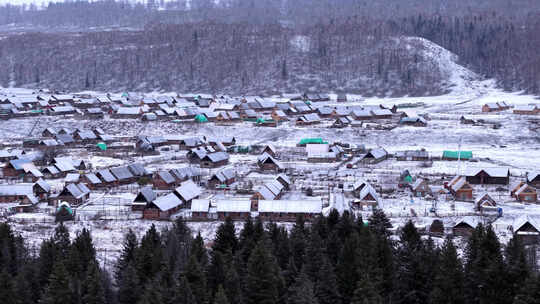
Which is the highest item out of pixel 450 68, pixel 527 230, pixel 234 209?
pixel 450 68

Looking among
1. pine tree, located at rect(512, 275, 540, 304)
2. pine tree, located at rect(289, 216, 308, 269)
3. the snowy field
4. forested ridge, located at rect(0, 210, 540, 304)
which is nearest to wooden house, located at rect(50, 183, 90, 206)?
the snowy field

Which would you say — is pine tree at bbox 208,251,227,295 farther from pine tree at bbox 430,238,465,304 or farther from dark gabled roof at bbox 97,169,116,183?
dark gabled roof at bbox 97,169,116,183

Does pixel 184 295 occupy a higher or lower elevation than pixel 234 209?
higher

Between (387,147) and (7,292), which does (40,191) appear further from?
(387,147)

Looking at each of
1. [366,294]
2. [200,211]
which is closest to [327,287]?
[366,294]

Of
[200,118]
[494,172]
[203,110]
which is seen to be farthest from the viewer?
[203,110]

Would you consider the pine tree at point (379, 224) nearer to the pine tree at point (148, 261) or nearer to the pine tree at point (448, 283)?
the pine tree at point (448, 283)
